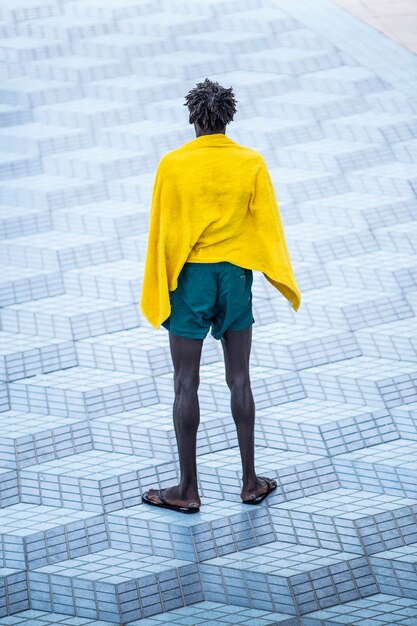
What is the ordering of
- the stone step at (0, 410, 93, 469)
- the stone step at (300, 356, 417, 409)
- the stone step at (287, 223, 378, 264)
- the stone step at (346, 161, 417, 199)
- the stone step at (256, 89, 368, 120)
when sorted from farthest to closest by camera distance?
the stone step at (256, 89, 368, 120) < the stone step at (346, 161, 417, 199) < the stone step at (287, 223, 378, 264) < the stone step at (300, 356, 417, 409) < the stone step at (0, 410, 93, 469)

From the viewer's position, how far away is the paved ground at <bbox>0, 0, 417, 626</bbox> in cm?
411

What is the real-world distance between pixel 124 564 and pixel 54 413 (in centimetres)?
128

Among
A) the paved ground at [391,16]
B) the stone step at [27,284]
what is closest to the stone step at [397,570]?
the stone step at [27,284]

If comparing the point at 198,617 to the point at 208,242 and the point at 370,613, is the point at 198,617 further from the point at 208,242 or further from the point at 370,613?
the point at 208,242

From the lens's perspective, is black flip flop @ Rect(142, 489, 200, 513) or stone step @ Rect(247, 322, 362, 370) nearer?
black flip flop @ Rect(142, 489, 200, 513)

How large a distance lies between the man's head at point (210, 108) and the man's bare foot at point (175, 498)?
1.60 meters

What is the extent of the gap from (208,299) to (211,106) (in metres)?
0.79

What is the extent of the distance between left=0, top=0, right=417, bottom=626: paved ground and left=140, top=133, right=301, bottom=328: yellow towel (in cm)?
103

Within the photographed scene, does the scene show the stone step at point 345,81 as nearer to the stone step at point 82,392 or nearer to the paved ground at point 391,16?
the paved ground at point 391,16

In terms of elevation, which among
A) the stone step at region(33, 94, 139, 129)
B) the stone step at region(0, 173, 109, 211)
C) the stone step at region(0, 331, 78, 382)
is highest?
the stone step at region(33, 94, 139, 129)

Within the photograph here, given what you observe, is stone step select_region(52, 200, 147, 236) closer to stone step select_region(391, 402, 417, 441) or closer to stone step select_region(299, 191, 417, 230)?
stone step select_region(299, 191, 417, 230)

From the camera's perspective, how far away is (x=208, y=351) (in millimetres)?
5785

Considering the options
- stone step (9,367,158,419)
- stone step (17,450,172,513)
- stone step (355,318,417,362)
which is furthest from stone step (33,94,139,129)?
stone step (17,450,172,513)

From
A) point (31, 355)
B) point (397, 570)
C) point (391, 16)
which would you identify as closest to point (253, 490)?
point (397, 570)
